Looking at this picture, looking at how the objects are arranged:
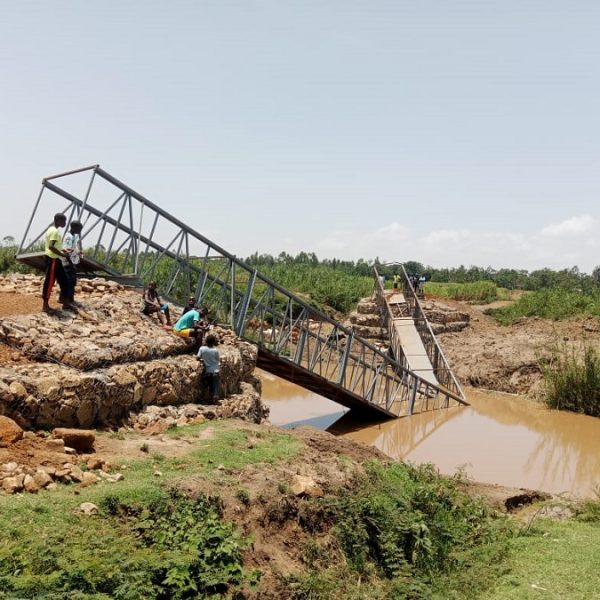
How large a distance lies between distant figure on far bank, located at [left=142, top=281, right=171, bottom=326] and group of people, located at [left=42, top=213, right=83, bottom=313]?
4.75 feet

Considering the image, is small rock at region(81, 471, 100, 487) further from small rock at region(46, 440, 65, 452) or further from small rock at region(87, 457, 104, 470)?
small rock at region(46, 440, 65, 452)

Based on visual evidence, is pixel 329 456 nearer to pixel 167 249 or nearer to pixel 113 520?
pixel 113 520

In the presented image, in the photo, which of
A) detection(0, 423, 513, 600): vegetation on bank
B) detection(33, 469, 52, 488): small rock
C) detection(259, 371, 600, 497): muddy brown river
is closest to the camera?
detection(0, 423, 513, 600): vegetation on bank

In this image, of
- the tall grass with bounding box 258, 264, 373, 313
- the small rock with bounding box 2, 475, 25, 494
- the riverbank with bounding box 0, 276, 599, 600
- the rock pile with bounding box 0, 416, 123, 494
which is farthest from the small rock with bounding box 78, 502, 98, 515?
the tall grass with bounding box 258, 264, 373, 313

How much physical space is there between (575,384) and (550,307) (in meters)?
13.7

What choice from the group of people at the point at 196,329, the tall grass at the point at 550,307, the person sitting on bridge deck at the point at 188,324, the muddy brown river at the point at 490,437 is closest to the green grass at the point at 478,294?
the tall grass at the point at 550,307

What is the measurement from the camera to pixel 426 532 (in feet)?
22.1

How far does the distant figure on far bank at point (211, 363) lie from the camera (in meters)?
10.1

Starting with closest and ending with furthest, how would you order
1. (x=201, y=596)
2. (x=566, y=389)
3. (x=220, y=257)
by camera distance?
(x=201, y=596)
(x=220, y=257)
(x=566, y=389)

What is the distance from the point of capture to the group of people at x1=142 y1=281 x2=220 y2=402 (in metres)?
10.1

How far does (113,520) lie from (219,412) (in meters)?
4.62

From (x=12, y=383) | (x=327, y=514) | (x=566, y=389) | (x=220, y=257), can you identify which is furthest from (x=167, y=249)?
(x=566, y=389)

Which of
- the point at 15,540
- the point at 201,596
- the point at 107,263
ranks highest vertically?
the point at 107,263

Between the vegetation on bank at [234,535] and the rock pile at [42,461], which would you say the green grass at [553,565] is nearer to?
the vegetation on bank at [234,535]
